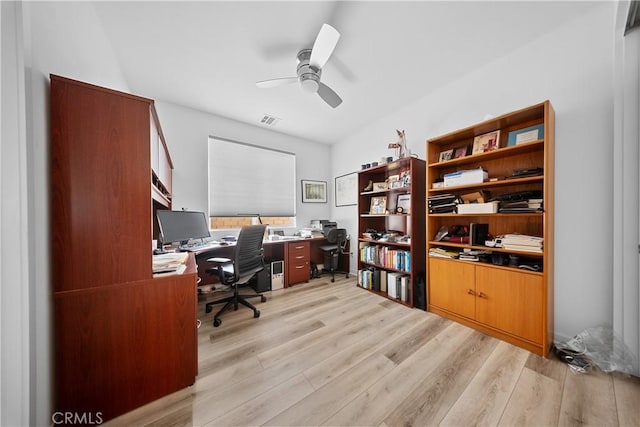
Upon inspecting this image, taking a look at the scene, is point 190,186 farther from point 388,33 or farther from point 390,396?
point 390,396

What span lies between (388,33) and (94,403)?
3.22 metres

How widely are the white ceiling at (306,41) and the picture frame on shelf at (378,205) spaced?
1389 mm

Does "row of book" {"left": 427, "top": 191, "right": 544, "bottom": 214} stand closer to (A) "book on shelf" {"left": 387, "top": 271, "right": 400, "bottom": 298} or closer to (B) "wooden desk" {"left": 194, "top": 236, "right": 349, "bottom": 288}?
(A) "book on shelf" {"left": 387, "top": 271, "right": 400, "bottom": 298}

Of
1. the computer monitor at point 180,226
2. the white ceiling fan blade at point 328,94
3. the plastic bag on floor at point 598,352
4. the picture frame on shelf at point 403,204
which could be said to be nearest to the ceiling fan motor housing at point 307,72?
the white ceiling fan blade at point 328,94

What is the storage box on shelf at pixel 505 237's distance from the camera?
1.64 m

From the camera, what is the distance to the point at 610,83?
156 cm

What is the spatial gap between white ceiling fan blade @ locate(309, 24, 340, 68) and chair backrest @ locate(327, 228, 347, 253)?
230 centimetres

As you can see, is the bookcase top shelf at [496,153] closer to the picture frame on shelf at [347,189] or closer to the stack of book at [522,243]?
the stack of book at [522,243]

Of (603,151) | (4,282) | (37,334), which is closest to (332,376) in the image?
(37,334)

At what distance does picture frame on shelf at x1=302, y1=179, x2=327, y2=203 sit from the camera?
13.7 ft

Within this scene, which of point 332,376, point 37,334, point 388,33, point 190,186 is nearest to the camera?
point 37,334

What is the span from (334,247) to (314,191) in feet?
4.27

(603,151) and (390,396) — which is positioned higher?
(603,151)

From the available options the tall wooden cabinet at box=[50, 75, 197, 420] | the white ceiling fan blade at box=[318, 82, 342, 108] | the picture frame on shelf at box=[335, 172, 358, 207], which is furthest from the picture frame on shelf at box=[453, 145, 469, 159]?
the tall wooden cabinet at box=[50, 75, 197, 420]
